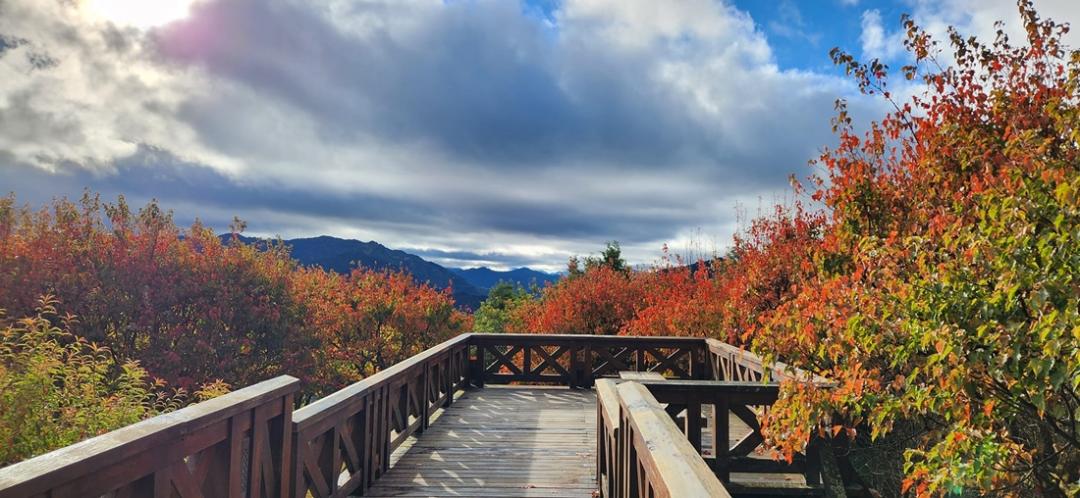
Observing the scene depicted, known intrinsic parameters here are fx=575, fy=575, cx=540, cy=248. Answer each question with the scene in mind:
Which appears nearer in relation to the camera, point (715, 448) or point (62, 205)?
point (715, 448)

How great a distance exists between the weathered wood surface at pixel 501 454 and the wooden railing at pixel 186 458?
1.83 metres

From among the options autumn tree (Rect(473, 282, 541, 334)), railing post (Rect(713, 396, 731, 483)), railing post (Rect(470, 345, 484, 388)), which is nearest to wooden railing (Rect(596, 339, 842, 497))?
railing post (Rect(713, 396, 731, 483))

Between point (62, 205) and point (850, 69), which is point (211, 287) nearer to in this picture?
point (62, 205)

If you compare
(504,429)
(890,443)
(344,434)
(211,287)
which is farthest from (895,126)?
(211,287)

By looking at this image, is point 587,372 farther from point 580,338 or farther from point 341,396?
point 341,396

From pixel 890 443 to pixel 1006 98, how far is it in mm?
2997

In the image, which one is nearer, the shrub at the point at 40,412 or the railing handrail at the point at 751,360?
the shrub at the point at 40,412

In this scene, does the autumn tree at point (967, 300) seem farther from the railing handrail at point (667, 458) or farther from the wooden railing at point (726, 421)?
the railing handrail at point (667, 458)

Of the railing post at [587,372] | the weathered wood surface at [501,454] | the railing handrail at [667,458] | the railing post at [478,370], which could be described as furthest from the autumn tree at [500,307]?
the railing handrail at [667,458]

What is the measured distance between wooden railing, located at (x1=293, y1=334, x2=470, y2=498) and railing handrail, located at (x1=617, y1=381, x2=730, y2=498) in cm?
199

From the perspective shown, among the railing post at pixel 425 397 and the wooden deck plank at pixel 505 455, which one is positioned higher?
the railing post at pixel 425 397

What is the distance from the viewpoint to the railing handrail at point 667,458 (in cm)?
173

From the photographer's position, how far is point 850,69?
5.73 meters

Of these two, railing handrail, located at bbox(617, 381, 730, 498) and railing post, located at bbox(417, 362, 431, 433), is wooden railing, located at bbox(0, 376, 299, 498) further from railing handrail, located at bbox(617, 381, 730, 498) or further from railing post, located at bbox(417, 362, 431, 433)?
railing post, located at bbox(417, 362, 431, 433)
